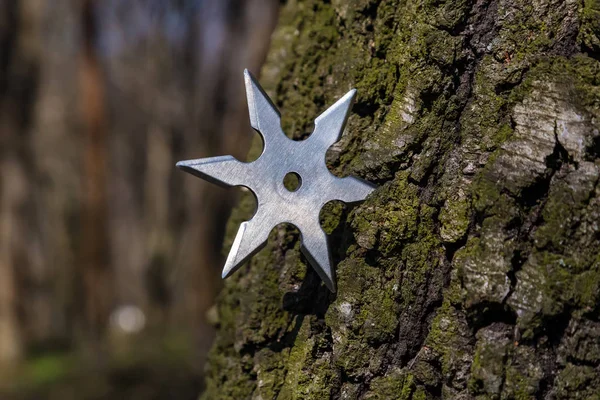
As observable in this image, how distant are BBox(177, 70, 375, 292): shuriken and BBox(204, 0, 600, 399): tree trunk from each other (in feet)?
0.36

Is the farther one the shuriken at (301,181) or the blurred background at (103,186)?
the blurred background at (103,186)

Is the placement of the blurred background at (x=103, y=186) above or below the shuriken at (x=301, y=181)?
above

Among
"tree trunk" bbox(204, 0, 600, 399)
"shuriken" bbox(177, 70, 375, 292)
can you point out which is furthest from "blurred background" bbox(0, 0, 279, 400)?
"shuriken" bbox(177, 70, 375, 292)

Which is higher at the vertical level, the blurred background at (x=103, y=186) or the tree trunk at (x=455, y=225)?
the blurred background at (x=103, y=186)

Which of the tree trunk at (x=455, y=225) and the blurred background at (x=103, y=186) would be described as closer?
the tree trunk at (x=455, y=225)

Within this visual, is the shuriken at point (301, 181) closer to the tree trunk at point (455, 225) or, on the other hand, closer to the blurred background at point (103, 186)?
the tree trunk at point (455, 225)

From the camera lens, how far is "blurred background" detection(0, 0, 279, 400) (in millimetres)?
8203

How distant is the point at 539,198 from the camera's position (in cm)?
124

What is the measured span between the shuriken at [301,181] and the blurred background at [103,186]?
551 cm

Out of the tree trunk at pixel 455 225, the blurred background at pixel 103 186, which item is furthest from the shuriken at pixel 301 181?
the blurred background at pixel 103 186

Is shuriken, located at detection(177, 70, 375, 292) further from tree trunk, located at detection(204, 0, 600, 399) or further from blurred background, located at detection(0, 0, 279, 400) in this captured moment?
blurred background, located at detection(0, 0, 279, 400)

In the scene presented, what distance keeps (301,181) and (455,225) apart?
0.33 metres

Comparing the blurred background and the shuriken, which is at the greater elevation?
the blurred background

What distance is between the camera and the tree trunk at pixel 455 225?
1211 mm
